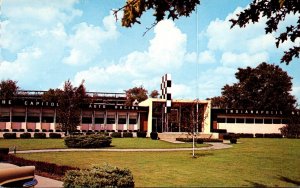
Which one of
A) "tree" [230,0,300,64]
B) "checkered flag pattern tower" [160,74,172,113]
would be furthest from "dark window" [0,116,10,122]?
"tree" [230,0,300,64]

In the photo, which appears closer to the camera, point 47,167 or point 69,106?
point 47,167

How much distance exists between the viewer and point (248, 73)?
68.1 meters

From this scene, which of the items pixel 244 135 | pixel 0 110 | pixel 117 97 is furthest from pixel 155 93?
pixel 0 110

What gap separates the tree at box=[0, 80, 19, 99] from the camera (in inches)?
2682

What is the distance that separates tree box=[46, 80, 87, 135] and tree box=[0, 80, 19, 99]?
30971 millimetres

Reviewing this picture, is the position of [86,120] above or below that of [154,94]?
below

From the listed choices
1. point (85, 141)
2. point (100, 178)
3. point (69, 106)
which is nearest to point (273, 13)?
point (100, 178)

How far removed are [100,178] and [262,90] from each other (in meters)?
59.5

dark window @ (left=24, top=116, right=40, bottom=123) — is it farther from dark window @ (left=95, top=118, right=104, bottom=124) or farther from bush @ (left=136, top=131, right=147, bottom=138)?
bush @ (left=136, top=131, right=147, bottom=138)

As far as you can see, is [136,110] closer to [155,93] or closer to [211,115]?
[211,115]

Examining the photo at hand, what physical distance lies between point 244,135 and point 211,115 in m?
5.59

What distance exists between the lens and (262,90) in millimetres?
65250

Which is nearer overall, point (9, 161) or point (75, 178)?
point (75, 178)

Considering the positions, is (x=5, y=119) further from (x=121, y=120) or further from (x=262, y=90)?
(x=262, y=90)
